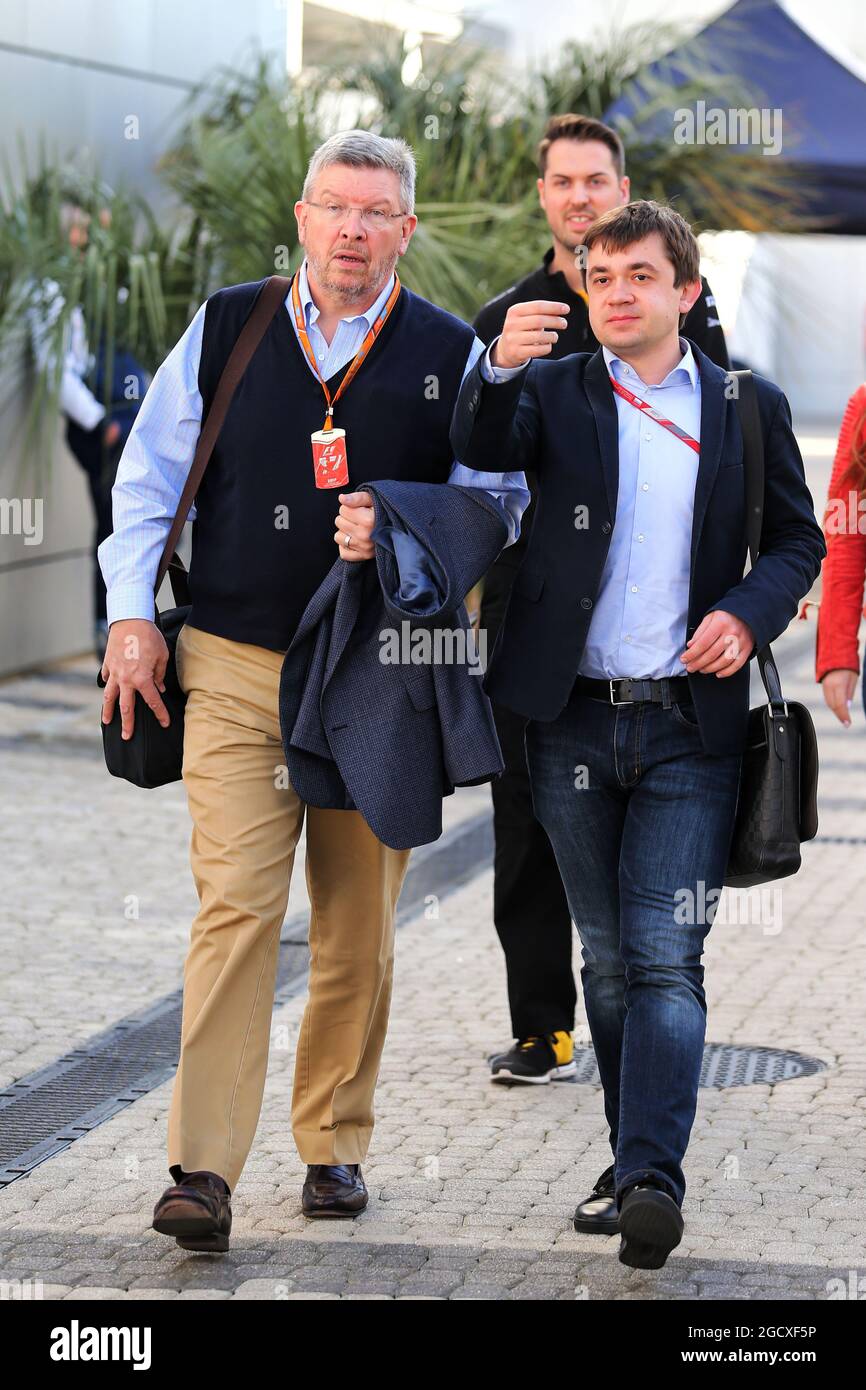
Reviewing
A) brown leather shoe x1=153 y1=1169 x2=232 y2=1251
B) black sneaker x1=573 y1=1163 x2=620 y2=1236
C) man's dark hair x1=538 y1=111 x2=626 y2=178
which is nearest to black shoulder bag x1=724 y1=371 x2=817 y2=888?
black sneaker x1=573 y1=1163 x2=620 y2=1236

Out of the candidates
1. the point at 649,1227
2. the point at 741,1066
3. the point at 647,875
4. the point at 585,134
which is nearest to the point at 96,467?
the point at 585,134

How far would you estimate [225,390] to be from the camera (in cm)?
391

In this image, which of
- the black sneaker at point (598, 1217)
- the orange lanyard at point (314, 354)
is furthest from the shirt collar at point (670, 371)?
the black sneaker at point (598, 1217)

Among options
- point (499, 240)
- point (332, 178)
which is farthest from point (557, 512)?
point (499, 240)

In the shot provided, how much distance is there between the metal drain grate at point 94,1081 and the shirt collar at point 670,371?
2.09 metres

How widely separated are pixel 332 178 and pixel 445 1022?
2593mm

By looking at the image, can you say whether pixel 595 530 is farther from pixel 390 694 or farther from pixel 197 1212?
pixel 197 1212

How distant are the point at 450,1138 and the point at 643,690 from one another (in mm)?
1409

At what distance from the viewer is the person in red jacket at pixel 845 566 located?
4.54m

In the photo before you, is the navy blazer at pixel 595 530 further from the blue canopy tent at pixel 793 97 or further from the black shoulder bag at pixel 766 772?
the blue canopy tent at pixel 793 97

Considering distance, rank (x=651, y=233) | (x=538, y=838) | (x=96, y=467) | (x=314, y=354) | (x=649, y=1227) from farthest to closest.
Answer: (x=96, y=467)
(x=538, y=838)
(x=314, y=354)
(x=651, y=233)
(x=649, y=1227)

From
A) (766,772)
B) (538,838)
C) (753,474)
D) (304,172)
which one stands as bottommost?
(538,838)

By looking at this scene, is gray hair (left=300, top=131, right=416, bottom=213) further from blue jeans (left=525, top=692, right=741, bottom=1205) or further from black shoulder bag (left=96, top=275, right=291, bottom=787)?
blue jeans (left=525, top=692, right=741, bottom=1205)
